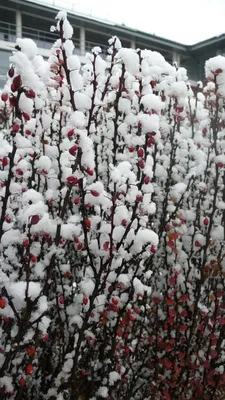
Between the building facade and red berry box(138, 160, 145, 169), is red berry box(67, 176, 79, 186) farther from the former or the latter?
the building facade

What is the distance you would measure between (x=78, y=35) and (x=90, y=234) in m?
23.9

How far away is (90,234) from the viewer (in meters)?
2.58

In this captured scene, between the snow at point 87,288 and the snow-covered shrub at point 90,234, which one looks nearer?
the snow-covered shrub at point 90,234

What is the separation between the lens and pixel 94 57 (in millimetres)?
2230

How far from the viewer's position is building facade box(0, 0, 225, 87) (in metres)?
21.0

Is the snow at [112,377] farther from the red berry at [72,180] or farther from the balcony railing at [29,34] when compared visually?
the balcony railing at [29,34]

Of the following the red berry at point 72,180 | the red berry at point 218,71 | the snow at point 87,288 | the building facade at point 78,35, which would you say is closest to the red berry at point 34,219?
the red berry at point 72,180

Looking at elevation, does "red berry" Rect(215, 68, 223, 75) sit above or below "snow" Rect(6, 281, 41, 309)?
above

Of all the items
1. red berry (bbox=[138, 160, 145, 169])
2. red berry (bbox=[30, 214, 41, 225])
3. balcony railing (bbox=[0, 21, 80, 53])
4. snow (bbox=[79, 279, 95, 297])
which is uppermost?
balcony railing (bbox=[0, 21, 80, 53])

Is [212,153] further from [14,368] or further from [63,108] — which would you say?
[14,368]

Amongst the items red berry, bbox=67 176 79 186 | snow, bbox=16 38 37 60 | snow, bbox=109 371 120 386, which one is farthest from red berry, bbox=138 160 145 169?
snow, bbox=109 371 120 386

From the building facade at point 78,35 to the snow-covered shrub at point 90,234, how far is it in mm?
17213

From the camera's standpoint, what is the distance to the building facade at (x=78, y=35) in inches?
826

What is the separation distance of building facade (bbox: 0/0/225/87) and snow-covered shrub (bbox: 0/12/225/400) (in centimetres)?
1721
